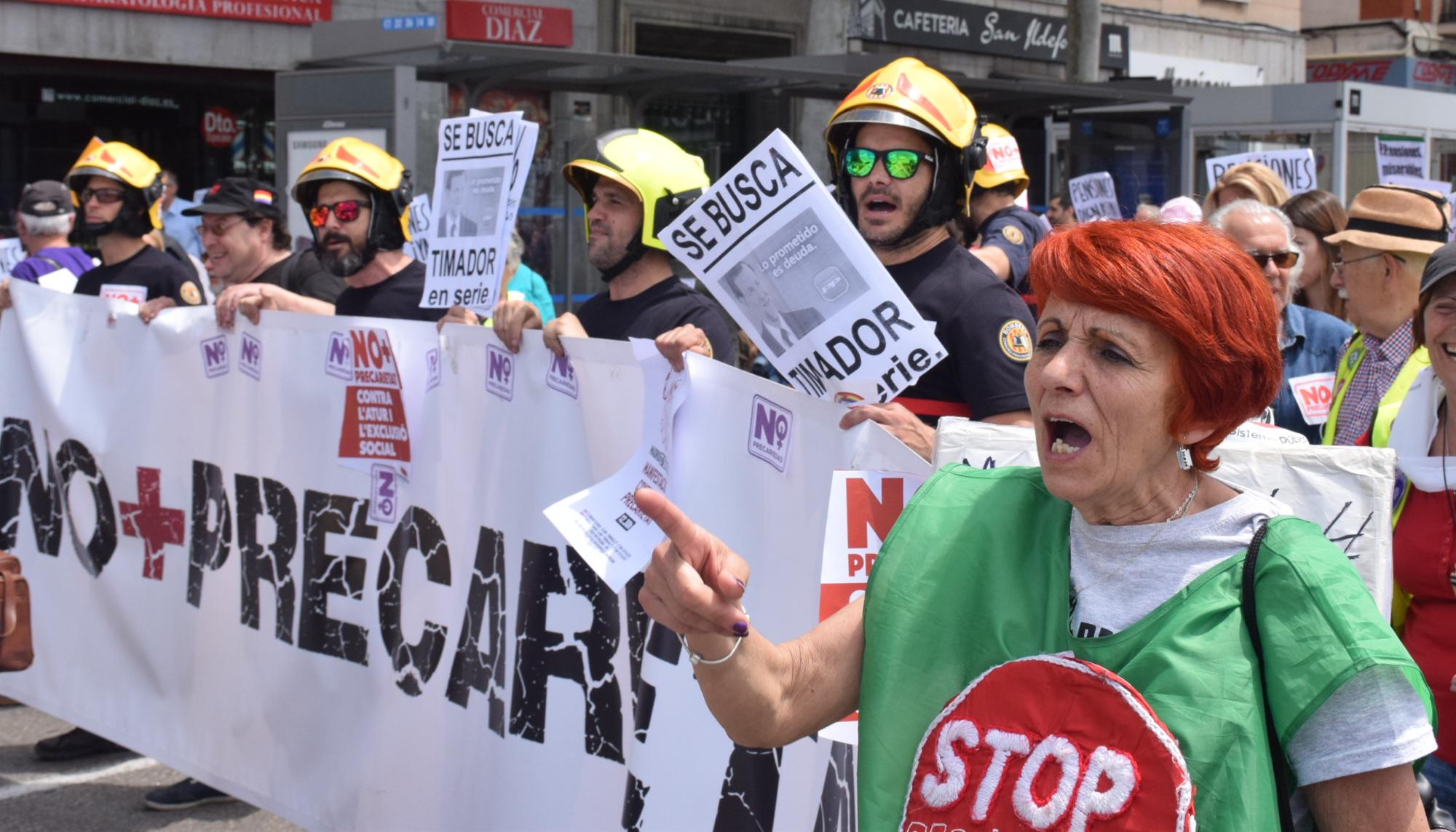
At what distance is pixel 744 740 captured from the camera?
2115 millimetres

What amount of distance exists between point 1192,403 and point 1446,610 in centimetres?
138

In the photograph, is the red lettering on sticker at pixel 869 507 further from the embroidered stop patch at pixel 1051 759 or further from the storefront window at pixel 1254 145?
the storefront window at pixel 1254 145

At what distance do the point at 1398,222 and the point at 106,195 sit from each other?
494 cm

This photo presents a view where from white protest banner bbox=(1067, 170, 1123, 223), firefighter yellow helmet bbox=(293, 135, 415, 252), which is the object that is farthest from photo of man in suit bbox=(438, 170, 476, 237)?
white protest banner bbox=(1067, 170, 1123, 223)

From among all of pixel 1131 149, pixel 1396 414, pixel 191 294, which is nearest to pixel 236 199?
pixel 191 294

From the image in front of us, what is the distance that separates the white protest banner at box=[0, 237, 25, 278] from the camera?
9.29 metres

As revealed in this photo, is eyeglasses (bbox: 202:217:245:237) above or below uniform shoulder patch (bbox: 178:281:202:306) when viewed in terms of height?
above

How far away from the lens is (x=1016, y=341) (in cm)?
328

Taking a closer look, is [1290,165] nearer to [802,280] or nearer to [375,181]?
[375,181]

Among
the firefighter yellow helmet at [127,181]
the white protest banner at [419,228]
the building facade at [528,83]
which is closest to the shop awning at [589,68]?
the building facade at [528,83]

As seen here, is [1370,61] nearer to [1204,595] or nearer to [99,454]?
[99,454]

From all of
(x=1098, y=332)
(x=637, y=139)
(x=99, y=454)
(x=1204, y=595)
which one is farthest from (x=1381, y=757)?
(x=99, y=454)

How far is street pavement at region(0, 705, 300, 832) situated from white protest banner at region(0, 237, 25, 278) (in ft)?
13.4

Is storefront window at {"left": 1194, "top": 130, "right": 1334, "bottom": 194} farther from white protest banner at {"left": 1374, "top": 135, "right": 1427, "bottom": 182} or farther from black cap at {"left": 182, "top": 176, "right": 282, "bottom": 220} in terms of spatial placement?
black cap at {"left": 182, "top": 176, "right": 282, "bottom": 220}
